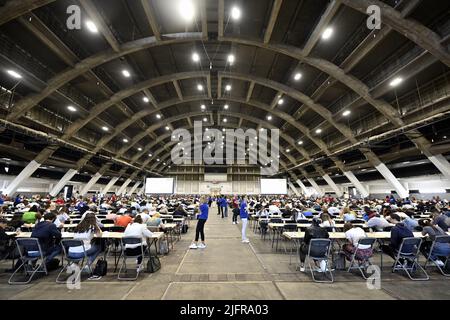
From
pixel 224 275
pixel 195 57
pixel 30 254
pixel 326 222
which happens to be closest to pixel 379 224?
pixel 326 222

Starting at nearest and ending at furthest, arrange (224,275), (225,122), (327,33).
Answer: (224,275) < (327,33) < (225,122)

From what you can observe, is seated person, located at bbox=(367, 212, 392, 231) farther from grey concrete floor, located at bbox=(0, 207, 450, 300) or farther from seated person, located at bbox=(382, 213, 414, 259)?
seated person, located at bbox=(382, 213, 414, 259)

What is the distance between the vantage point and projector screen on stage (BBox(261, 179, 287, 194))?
36719mm

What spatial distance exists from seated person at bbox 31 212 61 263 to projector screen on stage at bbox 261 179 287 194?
3400 centimetres

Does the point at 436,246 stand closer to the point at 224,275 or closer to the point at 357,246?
the point at 357,246

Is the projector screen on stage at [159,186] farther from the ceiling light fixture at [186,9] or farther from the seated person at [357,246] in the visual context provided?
the seated person at [357,246]

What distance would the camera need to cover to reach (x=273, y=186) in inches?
1476

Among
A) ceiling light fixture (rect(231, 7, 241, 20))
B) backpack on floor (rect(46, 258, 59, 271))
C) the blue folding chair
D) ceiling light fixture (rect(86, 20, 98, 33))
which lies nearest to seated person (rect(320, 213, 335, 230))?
the blue folding chair

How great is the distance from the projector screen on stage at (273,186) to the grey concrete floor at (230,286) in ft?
102

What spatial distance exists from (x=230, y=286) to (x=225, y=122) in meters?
25.8

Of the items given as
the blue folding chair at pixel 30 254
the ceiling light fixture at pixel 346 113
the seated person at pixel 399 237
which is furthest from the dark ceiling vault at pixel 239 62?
the blue folding chair at pixel 30 254

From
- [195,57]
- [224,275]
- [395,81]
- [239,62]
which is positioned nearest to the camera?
[224,275]

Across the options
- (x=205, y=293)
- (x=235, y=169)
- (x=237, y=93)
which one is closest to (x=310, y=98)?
(x=237, y=93)
